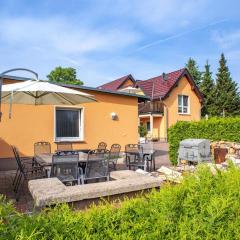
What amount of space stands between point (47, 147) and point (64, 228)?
845 cm

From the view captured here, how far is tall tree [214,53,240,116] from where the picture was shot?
146 feet

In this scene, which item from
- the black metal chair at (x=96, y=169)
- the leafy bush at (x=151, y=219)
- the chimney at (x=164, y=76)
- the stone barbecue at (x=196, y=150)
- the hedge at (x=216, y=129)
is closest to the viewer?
the leafy bush at (x=151, y=219)

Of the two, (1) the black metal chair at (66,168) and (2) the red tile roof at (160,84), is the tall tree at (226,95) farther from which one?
(1) the black metal chair at (66,168)

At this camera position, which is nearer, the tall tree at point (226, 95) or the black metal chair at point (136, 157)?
the black metal chair at point (136, 157)

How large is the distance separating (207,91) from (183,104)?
58.4 feet

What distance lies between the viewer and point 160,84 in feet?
100

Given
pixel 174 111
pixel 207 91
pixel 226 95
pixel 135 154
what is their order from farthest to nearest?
pixel 207 91, pixel 226 95, pixel 174 111, pixel 135 154

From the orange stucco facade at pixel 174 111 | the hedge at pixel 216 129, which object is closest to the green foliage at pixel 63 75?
the orange stucco facade at pixel 174 111

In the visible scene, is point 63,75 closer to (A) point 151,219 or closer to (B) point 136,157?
(B) point 136,157

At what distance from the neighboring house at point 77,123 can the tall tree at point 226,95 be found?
34171 mm

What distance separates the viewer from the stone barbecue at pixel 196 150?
10.1m

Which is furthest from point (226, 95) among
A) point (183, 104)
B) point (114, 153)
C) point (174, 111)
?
point (114, 153)

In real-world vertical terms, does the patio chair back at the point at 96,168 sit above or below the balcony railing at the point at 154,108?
below

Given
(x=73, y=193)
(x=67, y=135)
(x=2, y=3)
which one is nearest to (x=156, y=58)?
(x=67, y=135)
